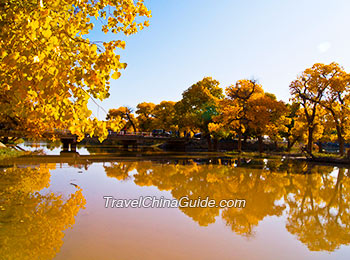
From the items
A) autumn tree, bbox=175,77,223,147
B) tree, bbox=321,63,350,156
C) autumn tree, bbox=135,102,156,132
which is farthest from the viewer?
autumn tree, bbox=135,102,156,132

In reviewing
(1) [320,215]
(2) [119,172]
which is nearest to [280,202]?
(1) [320,215]

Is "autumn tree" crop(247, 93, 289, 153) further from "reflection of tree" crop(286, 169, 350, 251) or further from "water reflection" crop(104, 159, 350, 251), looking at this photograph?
"reflection of tree" crop(286, 169, 350, 251)

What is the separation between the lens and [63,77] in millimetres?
3873

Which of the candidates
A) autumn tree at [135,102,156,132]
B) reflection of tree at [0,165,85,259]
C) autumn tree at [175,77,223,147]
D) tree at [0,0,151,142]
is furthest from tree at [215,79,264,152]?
autumn tree at [135,102,156,132]

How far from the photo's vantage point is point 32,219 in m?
7.54

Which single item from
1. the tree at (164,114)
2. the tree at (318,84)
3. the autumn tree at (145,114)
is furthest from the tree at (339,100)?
the autumn tree at (145,114)

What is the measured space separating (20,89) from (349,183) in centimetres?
1696

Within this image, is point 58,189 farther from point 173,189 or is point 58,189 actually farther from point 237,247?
point 237,247

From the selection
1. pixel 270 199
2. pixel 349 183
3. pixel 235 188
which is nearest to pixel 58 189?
pixel 235 188

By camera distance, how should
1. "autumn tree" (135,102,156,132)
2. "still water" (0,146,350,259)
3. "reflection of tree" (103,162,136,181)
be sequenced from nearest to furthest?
"still water" (0,146,350,259) < "reflection of tree" (103,162,136,181) < "autumn tree" (135,102,156,132)

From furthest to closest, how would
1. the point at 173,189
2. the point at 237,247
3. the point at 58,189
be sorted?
the point at 173,189
the point at 58,189
the point at 237,247

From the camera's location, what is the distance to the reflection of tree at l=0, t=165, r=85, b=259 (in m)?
5.69

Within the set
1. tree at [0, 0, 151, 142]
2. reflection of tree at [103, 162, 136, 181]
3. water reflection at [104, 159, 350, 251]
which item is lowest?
reflection of tree at [103, 162, 136, 181]

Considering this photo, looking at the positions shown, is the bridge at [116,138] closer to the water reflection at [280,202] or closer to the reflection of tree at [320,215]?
the water reflection at [280,202]
